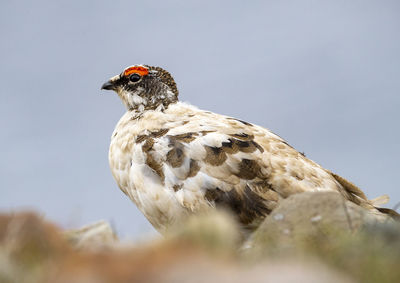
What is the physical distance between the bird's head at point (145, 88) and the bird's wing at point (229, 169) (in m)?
1.51

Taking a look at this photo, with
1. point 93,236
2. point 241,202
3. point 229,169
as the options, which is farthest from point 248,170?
point 93,236

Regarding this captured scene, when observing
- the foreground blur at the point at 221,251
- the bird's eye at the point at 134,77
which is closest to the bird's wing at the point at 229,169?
the foreground blur at the point at 221,251

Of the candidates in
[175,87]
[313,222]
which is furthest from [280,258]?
[175,87]

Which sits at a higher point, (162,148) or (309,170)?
(162,148)

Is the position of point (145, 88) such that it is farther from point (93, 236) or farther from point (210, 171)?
point (93, 236)

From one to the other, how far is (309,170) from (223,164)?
4.23 ft

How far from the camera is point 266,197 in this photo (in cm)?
725

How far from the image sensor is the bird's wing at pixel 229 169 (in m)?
7.23

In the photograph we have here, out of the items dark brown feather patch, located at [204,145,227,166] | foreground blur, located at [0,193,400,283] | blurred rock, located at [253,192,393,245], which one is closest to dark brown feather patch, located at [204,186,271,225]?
dark brown feather patch, located at [204,145,227,166]

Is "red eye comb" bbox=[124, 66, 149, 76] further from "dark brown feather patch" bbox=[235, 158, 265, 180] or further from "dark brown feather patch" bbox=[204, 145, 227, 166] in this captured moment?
"dark brown feather patch" bbox=[235, 158, 265, 180]

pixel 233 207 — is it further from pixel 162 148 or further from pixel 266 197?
pixel 162 148

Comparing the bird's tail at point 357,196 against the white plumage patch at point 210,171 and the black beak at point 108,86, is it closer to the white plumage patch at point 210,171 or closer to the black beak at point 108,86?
the white plumage patch at point 210,171

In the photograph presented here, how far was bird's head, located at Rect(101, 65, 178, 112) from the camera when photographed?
9.45 metres

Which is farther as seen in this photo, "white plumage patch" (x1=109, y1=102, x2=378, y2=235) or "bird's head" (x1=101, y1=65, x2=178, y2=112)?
"bird's head" (x1=101, y1=65, x2=178, y2=112)
